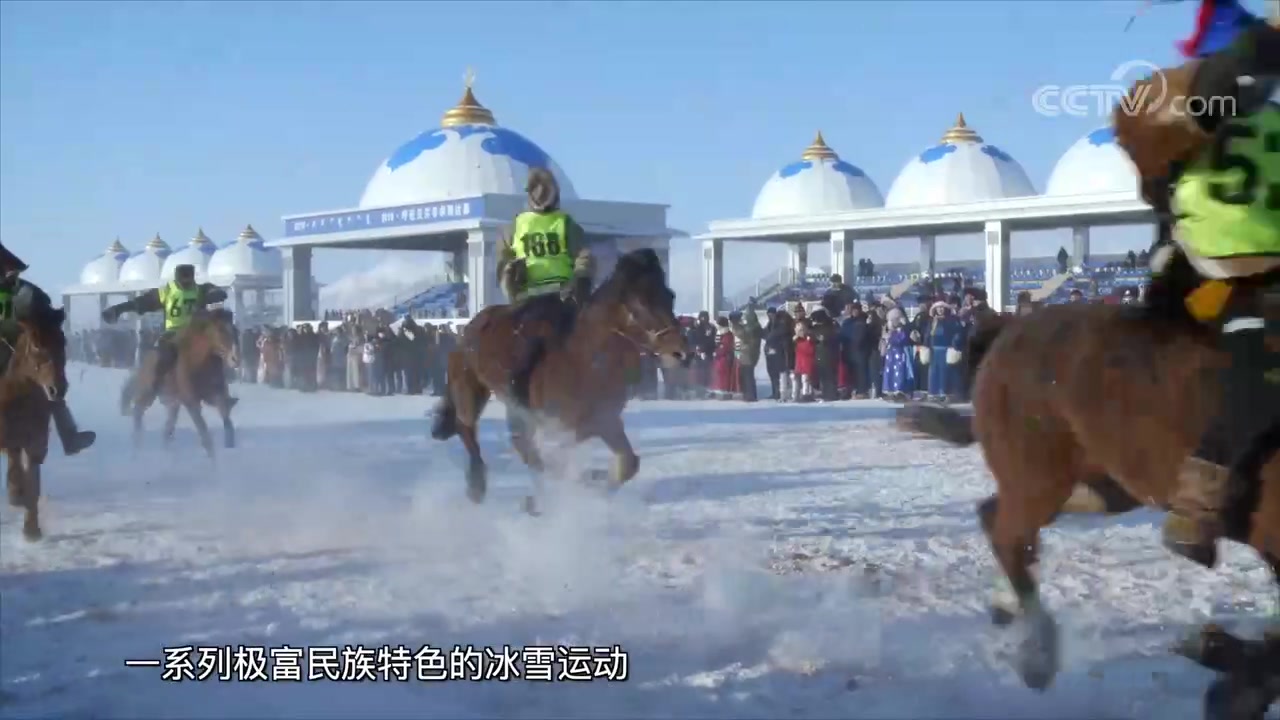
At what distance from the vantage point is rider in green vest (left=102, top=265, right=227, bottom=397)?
14.2 m

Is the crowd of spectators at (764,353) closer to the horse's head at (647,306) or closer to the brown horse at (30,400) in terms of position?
the brown horse at (30,400)

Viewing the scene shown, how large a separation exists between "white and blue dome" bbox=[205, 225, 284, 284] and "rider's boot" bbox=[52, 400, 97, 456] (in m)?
41.5

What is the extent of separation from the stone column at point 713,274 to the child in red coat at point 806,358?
19.1 meters

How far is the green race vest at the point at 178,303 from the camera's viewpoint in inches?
565

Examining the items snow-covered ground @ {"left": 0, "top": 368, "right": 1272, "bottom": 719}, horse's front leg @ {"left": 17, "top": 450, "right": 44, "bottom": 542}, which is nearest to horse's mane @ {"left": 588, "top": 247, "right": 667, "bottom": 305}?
snow-covered ground @ {"left": 0, "top": 368, "right": 1272, "bottom": 719}

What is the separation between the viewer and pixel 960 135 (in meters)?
46.2

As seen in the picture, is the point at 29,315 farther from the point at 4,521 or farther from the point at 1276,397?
the point at 1276,397

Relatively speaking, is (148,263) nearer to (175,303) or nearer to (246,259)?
(246,259)

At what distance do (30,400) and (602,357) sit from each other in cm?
425

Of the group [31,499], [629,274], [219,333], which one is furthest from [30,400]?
[219,333]

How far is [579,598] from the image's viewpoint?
6.55 m

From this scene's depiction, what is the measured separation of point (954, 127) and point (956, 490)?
38479 millimetres

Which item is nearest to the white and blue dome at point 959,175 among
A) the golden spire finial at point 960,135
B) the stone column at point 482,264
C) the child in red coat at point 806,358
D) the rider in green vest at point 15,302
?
the golden spire finial at point 960,135

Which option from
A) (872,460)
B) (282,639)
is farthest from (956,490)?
(282,639)
